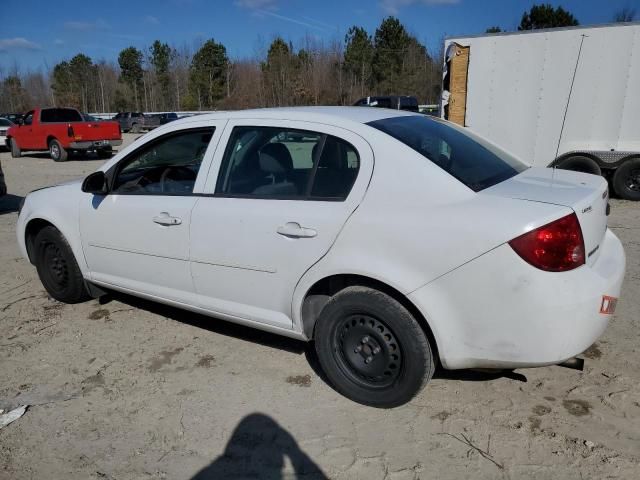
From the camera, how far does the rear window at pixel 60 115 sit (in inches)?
703

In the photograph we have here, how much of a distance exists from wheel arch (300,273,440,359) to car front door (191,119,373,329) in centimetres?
11

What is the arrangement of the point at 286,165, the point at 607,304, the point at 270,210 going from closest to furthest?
the point at 607,304 → the point at 270,210 → the point at 286,165

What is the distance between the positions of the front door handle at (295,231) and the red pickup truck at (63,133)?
16302 millimetres

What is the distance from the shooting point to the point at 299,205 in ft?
10.0

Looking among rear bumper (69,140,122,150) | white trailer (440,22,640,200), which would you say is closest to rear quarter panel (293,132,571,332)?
white trailer (440,22,640,200)

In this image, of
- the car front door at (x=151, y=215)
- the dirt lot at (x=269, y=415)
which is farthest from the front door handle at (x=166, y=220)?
the dirt lot at (x=269, y=415)

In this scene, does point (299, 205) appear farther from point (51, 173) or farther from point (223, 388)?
point (51, 173)

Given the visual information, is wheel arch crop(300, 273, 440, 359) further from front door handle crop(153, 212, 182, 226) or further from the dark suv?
the dark suv

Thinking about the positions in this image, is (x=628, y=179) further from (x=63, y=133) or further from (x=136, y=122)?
(x=136, y=122)

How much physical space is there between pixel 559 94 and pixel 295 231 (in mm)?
8298

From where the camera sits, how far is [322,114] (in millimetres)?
3229

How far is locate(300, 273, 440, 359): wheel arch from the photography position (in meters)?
2.81

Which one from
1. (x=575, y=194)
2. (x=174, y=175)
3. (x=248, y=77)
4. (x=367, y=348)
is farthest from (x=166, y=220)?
(x=248, y=77)

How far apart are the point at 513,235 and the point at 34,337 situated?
145 inches
